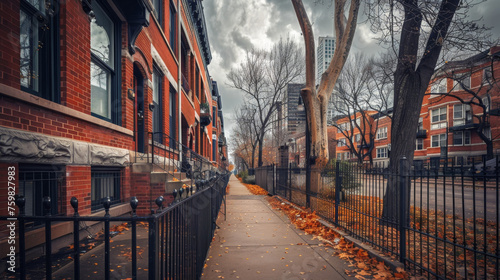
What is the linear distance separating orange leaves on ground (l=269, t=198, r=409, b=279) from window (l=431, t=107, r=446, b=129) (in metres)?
41.6

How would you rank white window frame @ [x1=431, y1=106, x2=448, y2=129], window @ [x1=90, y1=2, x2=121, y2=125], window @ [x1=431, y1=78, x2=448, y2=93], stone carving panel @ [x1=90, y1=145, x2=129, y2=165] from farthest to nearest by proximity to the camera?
1. white window frame @ [x1=431, y1=106, x2=448, y2=129]
2. window @ [x1=431, y1=78, x2=448, y2=93]
3. window @ [x1=90, y1=2, x2=121, y2=125]
4. stone carving panel @ [x1=90, y1=145, x2=129, y2=165]

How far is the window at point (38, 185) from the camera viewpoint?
373 centimetres

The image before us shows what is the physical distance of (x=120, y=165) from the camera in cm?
633

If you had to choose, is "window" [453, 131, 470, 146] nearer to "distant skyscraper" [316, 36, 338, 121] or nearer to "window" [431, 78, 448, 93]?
"window" [431, 78, 448, 93]

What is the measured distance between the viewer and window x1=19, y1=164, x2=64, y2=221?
3.73m

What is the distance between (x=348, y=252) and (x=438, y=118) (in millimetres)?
44831

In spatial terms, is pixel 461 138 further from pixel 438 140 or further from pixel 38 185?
pixel 38 185

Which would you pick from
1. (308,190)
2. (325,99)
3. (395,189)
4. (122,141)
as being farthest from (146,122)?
(325,99)

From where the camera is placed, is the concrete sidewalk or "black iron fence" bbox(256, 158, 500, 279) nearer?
"black iron fence" bbox(256, 158, 500, 279)

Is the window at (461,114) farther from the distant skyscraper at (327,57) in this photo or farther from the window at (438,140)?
the distant skyscraper at (327,57)

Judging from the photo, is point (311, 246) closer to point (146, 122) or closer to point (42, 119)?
point (42, 119)

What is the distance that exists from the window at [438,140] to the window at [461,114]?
9.59 feet

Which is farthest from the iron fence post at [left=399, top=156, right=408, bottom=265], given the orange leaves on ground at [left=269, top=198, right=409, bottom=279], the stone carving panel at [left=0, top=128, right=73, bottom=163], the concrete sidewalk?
the stone carving panel at [left=0, top=128, right=73, bottom=163]

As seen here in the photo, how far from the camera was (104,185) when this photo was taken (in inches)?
235
